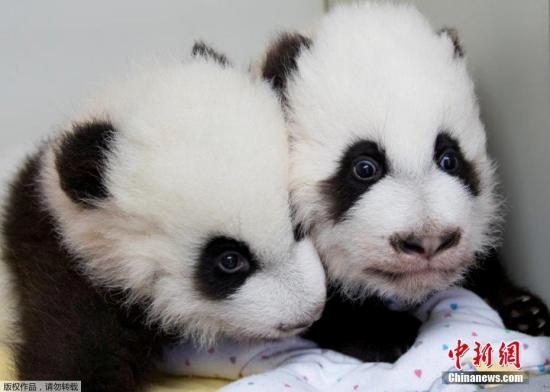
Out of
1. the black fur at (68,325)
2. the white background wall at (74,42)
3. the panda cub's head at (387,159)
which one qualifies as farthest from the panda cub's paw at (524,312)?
the white background wall at (74,42)

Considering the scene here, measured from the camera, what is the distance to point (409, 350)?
1.81 meters

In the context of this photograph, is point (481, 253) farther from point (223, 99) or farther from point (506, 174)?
point (223, 99)

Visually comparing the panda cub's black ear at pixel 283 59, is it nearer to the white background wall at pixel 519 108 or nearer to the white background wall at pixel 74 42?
the white background wall at pixel 519 108

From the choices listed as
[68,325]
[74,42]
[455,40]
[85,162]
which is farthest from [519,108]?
[74,42]

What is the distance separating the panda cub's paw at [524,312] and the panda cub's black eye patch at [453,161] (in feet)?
1.20

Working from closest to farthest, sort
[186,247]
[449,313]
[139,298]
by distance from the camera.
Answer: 1. [186,247]
2. [139,298]
3. [449,313]

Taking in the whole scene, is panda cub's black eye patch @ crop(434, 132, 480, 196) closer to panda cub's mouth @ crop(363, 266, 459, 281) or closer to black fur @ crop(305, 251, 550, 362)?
panda cub's mouth @ crop(363, 266, 459, 281)

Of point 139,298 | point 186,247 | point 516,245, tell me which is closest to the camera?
point 186,247

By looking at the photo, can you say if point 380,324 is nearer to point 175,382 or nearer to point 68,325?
point 175,382

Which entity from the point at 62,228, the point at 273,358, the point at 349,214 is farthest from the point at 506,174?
the point at 62,228

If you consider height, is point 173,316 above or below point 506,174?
below

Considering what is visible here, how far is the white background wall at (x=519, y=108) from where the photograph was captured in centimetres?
190

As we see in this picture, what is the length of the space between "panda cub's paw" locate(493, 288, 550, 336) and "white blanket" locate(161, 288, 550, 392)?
74mm

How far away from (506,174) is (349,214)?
2.15ft
